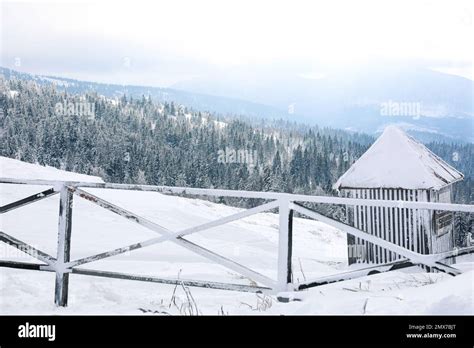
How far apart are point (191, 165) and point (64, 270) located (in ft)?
334

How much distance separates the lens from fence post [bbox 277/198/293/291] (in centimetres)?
519

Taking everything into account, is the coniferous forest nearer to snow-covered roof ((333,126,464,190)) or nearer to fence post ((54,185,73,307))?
snow-covered roof ((333,126,464,190))

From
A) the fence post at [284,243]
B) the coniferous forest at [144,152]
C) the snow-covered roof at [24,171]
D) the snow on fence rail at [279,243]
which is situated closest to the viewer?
the snow on fence rail at [279,243]

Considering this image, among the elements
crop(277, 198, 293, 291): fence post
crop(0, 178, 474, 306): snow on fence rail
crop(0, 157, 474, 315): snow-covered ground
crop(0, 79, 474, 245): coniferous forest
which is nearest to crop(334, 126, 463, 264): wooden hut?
crop(0, 157, 474, 315): snow-covered ground

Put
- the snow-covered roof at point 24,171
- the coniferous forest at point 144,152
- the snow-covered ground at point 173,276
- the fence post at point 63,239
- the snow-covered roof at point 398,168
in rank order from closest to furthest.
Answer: the snow-covered ground at point 173,276 → the fence post at point 63,239 → the snow-covered roof at point 398,168 → the snow-covered roof at point 24,171 → the coniferous forest at point 144,152

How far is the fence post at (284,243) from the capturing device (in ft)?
17.0

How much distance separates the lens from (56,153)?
105m

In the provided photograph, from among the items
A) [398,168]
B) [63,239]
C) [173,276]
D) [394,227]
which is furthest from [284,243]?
[398,168]

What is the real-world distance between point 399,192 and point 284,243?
32.2 feet

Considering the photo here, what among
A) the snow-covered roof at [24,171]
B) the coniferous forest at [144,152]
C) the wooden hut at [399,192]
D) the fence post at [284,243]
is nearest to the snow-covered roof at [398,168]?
the wooden hut at [399,192]

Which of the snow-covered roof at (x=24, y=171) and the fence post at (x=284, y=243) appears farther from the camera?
the snow-covered roof at (x=24, y=171)

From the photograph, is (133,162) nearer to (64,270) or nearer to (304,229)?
(304,229)

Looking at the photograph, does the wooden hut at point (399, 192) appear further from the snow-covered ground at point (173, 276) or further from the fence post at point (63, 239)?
the fence post at point (63, 239)

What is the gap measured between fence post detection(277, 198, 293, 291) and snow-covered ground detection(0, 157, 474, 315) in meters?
0.22
